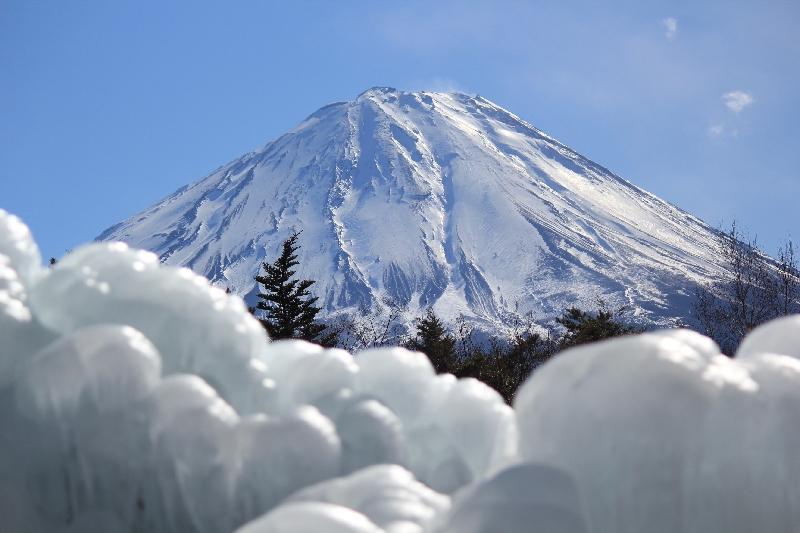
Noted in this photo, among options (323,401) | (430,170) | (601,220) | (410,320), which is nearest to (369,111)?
(430,170)

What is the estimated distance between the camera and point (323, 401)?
5414 millimetres

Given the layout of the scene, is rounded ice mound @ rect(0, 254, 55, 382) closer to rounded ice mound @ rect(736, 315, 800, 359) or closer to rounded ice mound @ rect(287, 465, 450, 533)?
rounded ice mound @ rect(287, 465, 450, 533)

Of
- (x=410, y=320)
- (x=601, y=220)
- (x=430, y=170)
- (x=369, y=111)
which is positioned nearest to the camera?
(x=410, y=320)

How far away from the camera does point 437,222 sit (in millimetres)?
153125

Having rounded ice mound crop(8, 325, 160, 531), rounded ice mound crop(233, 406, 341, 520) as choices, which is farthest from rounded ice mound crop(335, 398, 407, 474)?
rounded ice mound crop(8, 325, 160, 531)

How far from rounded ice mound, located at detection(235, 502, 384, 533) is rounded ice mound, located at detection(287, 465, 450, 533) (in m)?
0.45

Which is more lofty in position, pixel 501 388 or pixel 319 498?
pixel 501 388

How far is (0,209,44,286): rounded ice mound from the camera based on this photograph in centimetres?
527

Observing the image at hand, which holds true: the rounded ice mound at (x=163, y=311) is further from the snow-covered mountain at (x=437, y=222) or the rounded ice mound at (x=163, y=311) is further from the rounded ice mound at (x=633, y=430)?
the snow-covered mountain at (x=437, y=222)

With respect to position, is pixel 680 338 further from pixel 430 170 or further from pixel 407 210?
pixel 430 170

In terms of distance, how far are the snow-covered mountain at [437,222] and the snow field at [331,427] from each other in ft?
395

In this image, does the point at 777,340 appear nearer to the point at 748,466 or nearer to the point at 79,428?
the point at 748,466

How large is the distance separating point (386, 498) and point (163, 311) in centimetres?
180

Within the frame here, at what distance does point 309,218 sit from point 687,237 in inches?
2342
